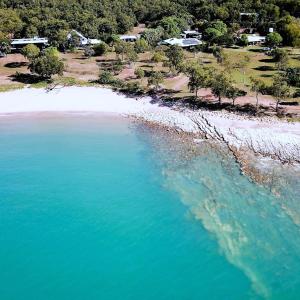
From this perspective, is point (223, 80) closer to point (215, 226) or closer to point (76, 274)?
point (215, 226)

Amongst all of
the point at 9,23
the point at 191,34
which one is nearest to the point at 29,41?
the point at 9,23

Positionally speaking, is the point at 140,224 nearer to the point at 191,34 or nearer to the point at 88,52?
the point at 88,52

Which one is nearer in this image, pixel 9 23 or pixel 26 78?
pixel 26 78

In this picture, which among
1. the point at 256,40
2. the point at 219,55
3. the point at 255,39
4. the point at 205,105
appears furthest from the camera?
the point at 255,39

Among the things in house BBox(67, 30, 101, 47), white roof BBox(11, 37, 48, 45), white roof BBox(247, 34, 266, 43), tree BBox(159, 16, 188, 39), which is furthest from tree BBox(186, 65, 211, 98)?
white roof BBox(11, 37, 48, 45)

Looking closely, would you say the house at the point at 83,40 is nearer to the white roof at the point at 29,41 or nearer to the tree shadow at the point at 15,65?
the white roof at the point at 29,41

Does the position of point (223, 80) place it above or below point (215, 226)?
above

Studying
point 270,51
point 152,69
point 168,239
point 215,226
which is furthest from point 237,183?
point 270,51
